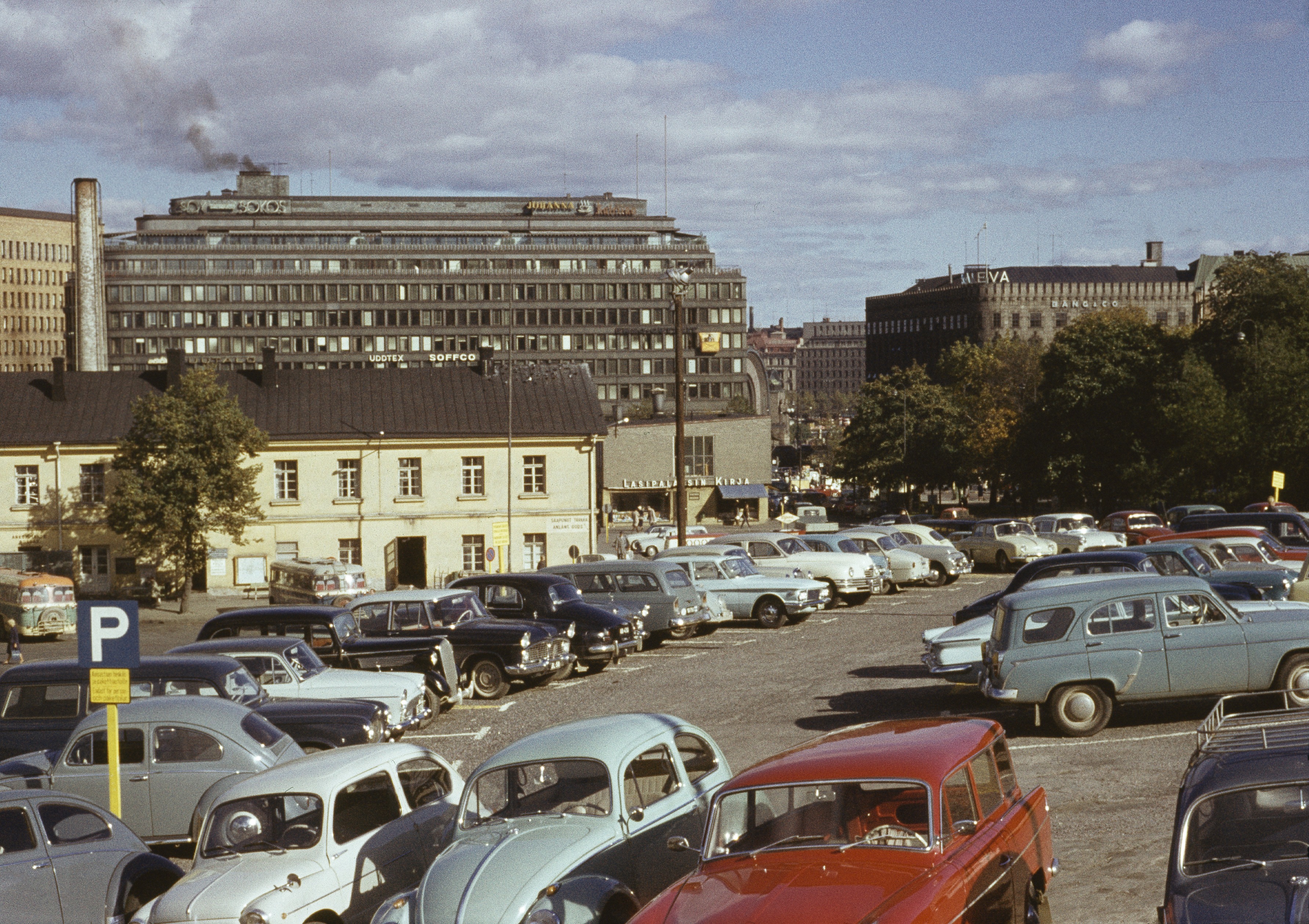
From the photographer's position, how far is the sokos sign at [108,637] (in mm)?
12039

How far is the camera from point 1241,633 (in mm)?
16359

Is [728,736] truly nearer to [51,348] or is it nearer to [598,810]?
[598,810]

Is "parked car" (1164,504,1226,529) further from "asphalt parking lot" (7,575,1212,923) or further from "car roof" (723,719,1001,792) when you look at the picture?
"car roof" (723,719,1001,792)

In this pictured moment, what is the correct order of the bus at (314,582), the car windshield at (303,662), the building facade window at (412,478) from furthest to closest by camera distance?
the building facade window at (412,478) < the bus at (314,582) < the car windshield at (303,662)

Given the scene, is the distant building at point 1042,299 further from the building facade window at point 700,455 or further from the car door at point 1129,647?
the car door at point 1129,647

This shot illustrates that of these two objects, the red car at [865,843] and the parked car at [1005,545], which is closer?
the red car at [865,843]

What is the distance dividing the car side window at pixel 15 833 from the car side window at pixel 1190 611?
1234 centimetres

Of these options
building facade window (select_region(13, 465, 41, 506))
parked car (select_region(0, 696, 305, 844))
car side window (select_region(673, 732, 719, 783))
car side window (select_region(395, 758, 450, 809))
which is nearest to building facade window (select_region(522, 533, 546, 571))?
Answer: building facade window (select_region(13, 465, 41, 506))

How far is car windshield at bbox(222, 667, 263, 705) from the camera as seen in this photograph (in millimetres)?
16719

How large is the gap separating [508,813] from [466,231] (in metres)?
142

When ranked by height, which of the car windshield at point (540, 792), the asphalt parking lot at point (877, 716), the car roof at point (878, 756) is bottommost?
the asphalt parking lot at point (877, 716)

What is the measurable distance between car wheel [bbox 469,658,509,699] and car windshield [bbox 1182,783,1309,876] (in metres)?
15.7

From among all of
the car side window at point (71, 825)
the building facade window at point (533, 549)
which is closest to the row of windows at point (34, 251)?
the building facade window at point (533, 549)

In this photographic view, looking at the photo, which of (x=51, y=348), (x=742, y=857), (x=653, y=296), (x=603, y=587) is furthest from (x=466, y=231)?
(x=742, y=857)
